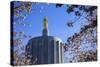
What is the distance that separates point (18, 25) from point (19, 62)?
1.55ft

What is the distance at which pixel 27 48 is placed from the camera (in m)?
3.45

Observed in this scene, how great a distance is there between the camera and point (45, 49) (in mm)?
3547

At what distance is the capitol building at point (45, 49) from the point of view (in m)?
3.47

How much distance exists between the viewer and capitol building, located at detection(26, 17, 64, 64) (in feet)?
11.4

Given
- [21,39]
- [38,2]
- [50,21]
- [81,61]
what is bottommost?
[81,61]

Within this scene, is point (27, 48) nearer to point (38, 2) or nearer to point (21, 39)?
point (21, 39)

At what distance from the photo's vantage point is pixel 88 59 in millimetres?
3828

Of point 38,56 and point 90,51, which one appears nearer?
point 38,56

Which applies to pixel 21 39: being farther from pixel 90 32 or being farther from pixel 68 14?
pixel 90 32
